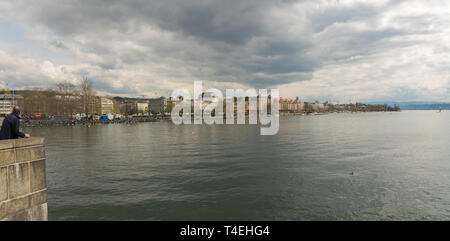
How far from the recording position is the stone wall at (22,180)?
6.81m

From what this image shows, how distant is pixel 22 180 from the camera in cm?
721

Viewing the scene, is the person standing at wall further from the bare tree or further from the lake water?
the bare tree

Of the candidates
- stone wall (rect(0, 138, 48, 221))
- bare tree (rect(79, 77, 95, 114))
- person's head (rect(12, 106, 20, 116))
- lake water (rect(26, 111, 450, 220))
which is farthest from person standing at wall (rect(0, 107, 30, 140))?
bare tree (rect(79, 77, 95, 114))

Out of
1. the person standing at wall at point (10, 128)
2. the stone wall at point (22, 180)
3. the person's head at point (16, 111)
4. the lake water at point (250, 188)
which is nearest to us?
the stone wall at point (22, 180)

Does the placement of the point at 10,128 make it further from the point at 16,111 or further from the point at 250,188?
the point at 250,188

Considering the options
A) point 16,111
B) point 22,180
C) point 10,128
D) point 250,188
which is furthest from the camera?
point 250,188

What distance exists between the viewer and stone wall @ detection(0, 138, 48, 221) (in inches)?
268

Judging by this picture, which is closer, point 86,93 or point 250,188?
point 250,188

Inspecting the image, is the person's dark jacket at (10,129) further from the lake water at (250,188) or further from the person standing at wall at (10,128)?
the lake water at (250,188)

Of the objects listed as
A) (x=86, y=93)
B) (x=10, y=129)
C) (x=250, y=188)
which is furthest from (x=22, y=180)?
(x=86, y=93)

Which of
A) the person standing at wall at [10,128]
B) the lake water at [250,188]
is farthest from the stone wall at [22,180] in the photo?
the lake water at [250,188]

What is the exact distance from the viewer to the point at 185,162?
73.2 ft
